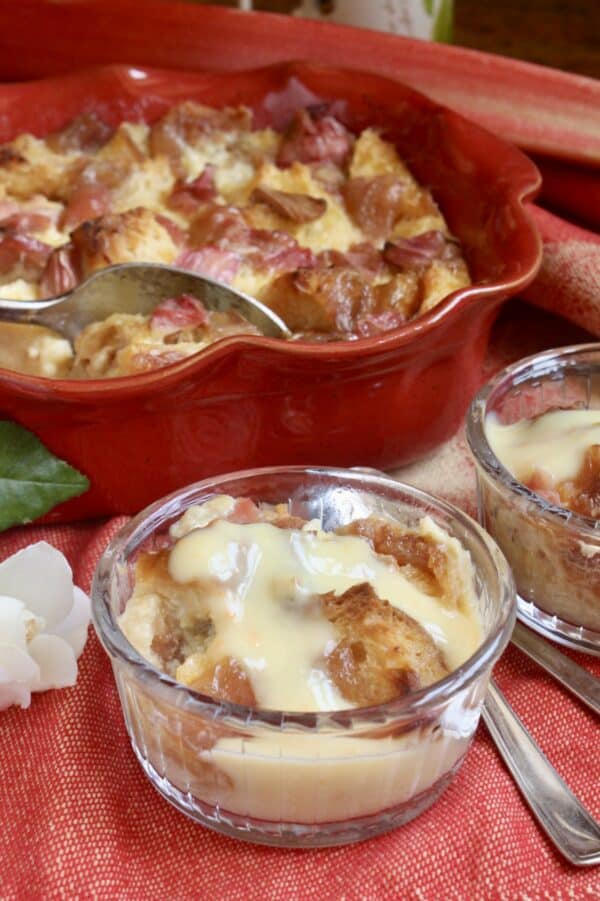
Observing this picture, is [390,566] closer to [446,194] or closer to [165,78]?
[446,194]

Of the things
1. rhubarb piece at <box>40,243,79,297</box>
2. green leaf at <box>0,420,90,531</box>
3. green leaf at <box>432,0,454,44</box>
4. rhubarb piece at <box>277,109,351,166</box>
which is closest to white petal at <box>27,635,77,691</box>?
green leaf at <box>0,420,90,531</box>

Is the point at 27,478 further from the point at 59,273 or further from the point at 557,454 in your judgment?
the point at 557,454

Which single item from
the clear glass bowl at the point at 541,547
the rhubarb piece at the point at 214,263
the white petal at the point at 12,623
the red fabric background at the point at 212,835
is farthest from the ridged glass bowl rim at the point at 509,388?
the white petal at the point at 12,623

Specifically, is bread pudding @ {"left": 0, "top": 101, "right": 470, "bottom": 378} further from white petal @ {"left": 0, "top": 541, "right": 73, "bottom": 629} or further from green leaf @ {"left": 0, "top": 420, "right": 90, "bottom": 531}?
white petal @ {"left": 0, "top": 541, "right": 73, "bottom": 629}

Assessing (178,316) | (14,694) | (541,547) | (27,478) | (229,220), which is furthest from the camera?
(229,220)

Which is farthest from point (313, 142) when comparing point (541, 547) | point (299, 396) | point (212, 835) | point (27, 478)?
point (212, 835)

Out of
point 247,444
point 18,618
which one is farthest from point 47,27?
point 18,618
